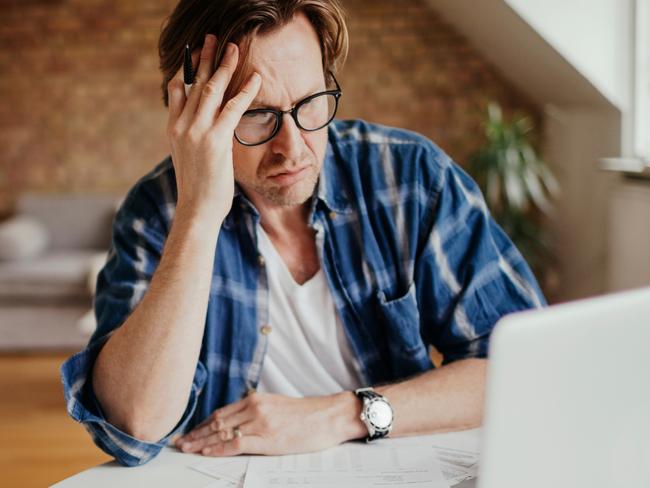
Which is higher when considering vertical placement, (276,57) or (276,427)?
(276,57)

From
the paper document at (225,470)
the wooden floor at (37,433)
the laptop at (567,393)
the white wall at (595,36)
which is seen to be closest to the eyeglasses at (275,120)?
the paper document at (225,470)

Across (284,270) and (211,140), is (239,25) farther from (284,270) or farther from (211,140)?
(284,270)

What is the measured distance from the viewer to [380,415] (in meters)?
1.14

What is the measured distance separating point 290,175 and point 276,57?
0.20 metres

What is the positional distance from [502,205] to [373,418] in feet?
10.9

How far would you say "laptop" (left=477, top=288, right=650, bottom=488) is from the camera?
55 cm

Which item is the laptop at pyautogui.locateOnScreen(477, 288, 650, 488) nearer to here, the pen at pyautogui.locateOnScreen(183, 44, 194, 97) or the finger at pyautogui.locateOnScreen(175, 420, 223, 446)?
the finger at pyautogui.locateOnScreen(175, 420, 223, 446)

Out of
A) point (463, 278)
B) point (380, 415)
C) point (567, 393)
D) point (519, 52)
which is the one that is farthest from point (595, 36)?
point (567, 393)

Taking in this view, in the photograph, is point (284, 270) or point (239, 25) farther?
point (284, 270)

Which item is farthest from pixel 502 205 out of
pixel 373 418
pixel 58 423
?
pixel 373 418

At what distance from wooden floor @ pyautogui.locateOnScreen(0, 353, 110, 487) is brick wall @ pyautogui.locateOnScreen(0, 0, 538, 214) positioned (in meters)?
1.93

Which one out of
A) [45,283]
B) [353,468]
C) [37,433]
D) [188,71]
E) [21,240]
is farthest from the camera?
[21,240]

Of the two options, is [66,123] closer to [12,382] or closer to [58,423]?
[12,382]

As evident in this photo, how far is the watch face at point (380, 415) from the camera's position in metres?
1.13
